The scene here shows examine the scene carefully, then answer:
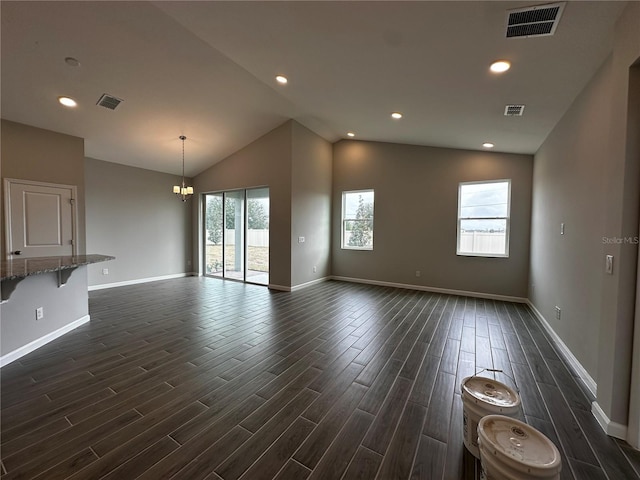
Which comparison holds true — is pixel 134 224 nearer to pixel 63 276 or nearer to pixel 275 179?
pixel 63 276

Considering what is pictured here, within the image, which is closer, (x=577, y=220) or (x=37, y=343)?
(x=577, y=220)

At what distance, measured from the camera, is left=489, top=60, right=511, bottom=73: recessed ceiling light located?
2503mm

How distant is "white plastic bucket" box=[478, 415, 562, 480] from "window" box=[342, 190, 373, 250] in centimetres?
527

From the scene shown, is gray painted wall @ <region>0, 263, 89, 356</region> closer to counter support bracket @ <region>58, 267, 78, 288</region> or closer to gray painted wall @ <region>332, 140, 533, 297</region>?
counter support bracket @ <region>58, 267, 78, 288</region>

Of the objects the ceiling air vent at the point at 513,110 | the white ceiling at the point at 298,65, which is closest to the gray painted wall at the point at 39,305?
the white ceiling at the point at 298,65

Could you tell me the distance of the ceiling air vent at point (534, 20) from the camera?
6.09 ft

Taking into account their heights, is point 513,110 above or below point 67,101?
below

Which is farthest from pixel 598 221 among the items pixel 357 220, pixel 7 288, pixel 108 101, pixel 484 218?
pixel 108 101

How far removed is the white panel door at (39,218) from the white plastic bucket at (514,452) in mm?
6376

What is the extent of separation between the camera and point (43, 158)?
175 inches

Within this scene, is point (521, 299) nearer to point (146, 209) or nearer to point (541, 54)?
point (541, 54)

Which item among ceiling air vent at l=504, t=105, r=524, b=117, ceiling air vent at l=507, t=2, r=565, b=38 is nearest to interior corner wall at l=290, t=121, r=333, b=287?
ceiling air vent at l=504, t=105, r=524, b=117

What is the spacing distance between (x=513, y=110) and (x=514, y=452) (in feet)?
12.0

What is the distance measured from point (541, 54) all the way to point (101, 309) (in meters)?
6.50
